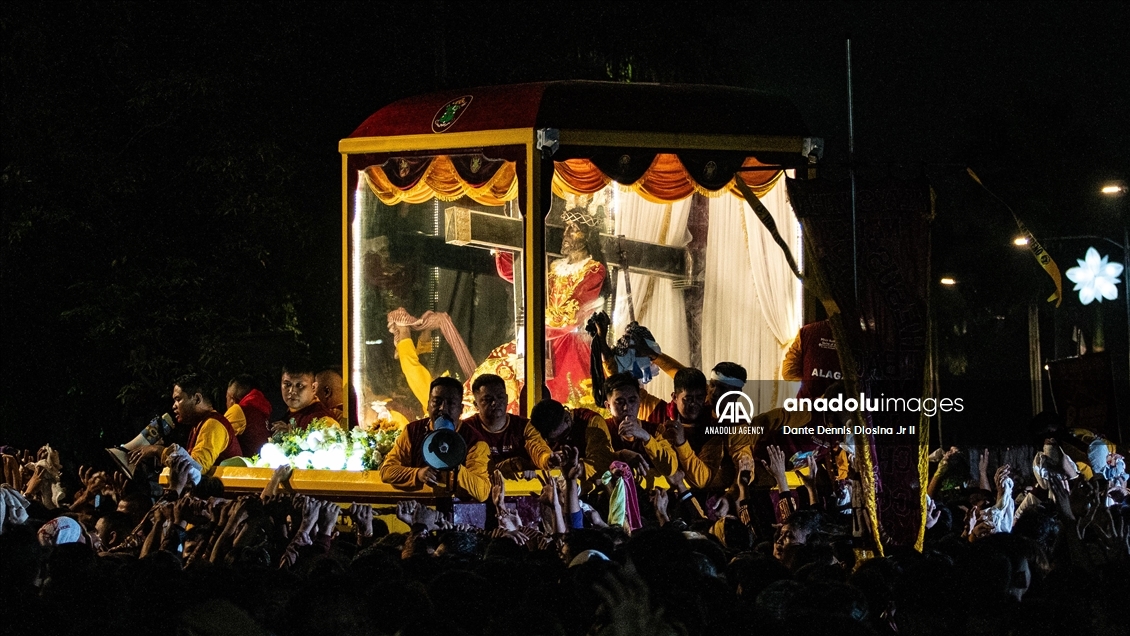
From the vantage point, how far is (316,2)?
765 inches

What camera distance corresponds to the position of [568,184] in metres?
14.4

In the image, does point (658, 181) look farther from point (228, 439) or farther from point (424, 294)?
point (228, 439)

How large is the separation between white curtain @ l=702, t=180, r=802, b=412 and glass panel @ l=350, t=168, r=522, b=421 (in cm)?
187

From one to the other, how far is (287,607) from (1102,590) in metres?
3.00

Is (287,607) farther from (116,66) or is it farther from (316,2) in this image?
(316,2)

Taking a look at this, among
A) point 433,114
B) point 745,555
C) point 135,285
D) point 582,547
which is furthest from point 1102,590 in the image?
point 135,285

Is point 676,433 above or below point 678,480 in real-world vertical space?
above

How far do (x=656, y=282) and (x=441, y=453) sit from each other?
432cm

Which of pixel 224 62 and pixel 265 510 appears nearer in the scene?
pixel 265 510

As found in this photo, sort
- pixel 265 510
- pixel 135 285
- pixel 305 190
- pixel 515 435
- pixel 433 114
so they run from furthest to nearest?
pixel 305 190, pixel 135 285, pixel 433 114, pixel 515 435, pixel 265 510

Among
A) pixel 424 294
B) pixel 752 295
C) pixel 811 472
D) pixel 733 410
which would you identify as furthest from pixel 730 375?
pixel 424 294

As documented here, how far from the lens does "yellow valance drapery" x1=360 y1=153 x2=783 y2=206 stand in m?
13.9

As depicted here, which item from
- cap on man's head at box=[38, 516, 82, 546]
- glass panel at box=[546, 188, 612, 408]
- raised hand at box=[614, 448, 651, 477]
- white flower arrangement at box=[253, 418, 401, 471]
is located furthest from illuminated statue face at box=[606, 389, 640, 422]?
cap on man's head at box=[38, 516, 82, 546]

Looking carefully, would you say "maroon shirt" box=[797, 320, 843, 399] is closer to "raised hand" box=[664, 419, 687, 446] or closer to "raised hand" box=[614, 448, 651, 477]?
"raised hand" box=[664, 419, 687, 446]
